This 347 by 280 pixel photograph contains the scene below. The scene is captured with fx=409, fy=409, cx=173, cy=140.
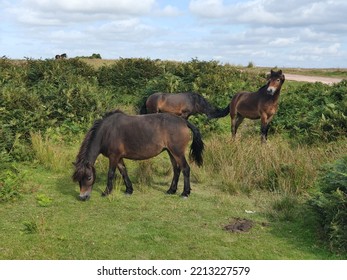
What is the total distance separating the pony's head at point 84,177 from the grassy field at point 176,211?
0.22m

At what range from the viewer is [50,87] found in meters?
16.9

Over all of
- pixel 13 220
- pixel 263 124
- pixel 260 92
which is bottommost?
pixel 13 220

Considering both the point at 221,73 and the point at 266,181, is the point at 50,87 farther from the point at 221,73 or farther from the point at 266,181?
the point at 266,181

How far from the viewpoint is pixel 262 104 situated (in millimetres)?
12961

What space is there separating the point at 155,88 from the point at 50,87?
4.85 metres

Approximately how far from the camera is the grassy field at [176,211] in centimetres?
609

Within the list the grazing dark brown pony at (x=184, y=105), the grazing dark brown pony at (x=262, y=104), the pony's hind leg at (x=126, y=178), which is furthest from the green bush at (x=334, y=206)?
the grazing dark brown pony at (x=184, y=105)

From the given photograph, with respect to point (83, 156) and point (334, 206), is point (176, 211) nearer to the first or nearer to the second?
point (83, 156)

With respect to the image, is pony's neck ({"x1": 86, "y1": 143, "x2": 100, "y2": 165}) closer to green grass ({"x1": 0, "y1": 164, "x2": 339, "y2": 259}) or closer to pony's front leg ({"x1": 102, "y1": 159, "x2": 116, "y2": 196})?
pony's front leg ({"x1": 102, "y1": 159, "x2": 116, "y2": 196})

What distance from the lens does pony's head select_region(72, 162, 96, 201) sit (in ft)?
26.2

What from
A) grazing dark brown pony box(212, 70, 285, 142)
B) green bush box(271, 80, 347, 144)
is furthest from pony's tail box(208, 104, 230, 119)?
green bush box(271, 80, 347, 144)

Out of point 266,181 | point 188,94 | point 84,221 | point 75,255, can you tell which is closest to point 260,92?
point 188,94

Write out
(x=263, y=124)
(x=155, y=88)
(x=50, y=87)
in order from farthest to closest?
(x=155, y=88)
(x=50, y=87)
(x=263, y=124)
